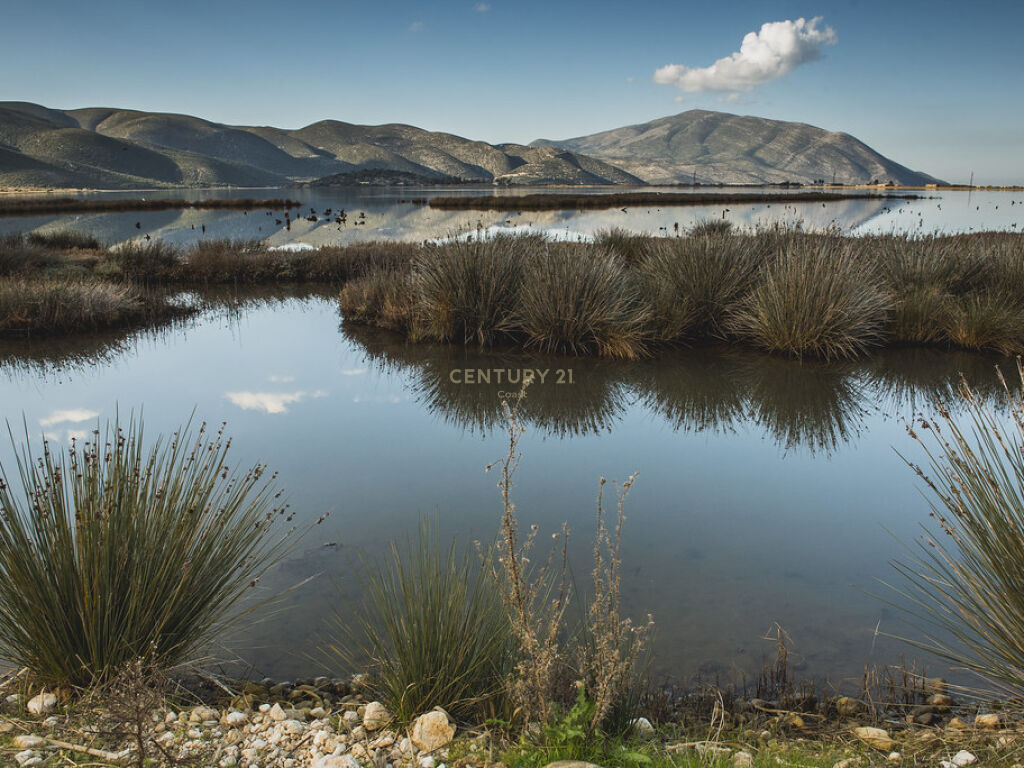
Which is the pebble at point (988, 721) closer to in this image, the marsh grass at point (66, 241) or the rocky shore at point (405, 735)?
the rocky shore at point (405, 735)

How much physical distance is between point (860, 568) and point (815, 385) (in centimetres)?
455

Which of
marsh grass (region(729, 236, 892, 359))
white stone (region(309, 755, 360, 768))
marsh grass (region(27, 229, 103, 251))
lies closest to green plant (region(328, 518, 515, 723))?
white stone (region(309, 755, 360, 768))

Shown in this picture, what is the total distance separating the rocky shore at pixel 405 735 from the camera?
2189mm

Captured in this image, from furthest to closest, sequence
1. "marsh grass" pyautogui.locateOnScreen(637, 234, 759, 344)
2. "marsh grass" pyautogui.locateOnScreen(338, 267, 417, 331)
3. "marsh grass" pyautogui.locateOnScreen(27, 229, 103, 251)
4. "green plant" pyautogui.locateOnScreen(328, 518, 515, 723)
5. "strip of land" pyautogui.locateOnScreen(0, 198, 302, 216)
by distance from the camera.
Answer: "strip of land" pyautogui.locateOnScreen(0, 198, 302, 216)
"marsh grass" pyautogui.locateOnScreen(27, 229, 103, 251)
"marsh grass" pyautogui.locateOnScreen(338, 267, 417, 331)
"marsh grass" pyautogui.locateOnScreen(637, 234, 759, 344)
"green plant" pyautogui.locateOnScreen(328, 518, 515, 723)

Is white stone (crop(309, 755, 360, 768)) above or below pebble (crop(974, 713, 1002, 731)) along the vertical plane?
above

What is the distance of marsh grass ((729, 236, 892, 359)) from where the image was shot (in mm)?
9273

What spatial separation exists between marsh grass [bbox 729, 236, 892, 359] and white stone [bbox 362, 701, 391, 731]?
27.2ft

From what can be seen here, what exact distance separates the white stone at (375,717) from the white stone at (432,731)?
0.15 meters

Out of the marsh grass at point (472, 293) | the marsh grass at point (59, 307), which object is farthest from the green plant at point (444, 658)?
the marsh grass at point (59, 307)

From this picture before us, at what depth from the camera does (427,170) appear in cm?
18362

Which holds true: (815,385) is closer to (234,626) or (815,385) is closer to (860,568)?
(860,568)

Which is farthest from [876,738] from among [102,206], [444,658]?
[102,206]

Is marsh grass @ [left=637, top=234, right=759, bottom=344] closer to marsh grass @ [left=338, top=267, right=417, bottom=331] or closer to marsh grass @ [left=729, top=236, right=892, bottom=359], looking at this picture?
marsh grass @ [left=729, top=236, right=892, bottom=359]

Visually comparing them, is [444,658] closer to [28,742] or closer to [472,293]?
[28,742]
